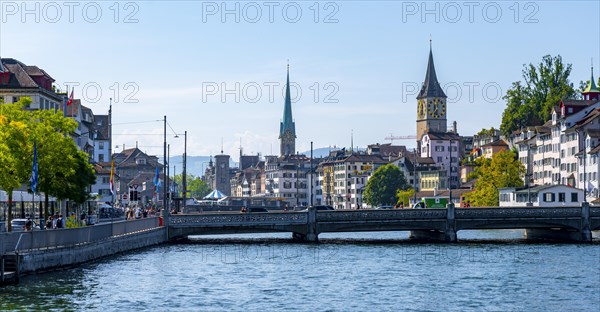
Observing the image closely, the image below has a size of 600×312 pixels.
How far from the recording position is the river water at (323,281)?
50.4 metres

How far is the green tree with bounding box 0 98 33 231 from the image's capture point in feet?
234

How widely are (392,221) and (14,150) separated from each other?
112 ft

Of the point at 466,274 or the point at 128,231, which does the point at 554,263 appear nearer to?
the point at 466,274

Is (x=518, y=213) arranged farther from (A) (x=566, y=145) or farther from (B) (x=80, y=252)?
(A) (x=566, y=145)

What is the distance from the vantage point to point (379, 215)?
315 feet

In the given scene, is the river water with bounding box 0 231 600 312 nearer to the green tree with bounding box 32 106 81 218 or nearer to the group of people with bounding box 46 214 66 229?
the group of people with bounding box 46 214 66 229

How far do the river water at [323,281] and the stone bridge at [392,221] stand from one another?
483 centimetres

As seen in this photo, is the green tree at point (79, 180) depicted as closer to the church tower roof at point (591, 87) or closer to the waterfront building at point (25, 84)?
the waterfront building at point (25, 84)

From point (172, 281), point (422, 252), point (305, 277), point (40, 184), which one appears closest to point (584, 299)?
point (305, 277)

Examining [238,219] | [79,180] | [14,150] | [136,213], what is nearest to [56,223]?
[14,150]

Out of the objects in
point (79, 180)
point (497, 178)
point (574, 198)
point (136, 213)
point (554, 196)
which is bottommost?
point (136, 213)

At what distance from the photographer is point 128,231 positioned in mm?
81438

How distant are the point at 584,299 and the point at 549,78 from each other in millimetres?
126457

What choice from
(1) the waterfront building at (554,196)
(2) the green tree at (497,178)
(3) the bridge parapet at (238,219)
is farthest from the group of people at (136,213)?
(2) the green tree at (497,178)
